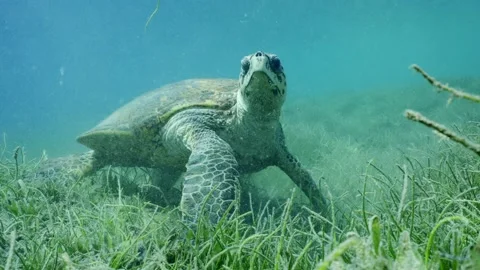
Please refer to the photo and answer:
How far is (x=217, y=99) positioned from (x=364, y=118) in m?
8.34

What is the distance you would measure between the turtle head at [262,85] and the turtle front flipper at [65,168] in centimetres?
212

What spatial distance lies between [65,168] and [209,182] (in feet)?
7.94

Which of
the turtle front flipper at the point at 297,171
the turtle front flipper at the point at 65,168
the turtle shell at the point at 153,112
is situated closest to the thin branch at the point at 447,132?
the turtle front flipper at the point at 297,171

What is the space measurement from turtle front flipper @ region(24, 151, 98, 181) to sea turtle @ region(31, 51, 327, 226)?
0.03 feet

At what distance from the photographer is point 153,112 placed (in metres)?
3.87

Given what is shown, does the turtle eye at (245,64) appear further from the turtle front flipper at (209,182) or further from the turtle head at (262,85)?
the turtle front flipper at (209,182)

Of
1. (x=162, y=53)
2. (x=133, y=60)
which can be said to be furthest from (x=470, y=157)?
(x=133, y=60)

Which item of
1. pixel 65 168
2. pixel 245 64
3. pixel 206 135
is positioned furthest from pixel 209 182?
pixel 65 168

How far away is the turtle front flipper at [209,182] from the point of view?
218cm

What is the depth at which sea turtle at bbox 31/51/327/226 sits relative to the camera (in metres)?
2.91

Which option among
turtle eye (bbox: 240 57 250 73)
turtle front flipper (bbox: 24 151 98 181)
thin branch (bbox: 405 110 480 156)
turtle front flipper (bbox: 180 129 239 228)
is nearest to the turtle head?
turtle eye (bbox: 240 57 250 73)

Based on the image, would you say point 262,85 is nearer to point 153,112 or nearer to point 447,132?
point 153,112

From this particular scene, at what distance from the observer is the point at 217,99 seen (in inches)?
149

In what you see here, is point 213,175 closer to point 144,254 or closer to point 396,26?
point 144,254
